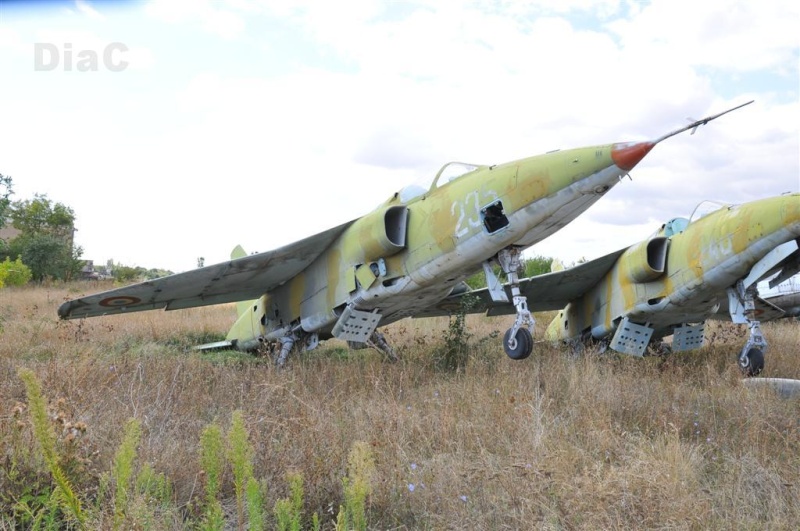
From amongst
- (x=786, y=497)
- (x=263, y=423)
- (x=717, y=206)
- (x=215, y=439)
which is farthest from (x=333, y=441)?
(x=717, y=206)

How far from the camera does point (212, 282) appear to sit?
380 inches

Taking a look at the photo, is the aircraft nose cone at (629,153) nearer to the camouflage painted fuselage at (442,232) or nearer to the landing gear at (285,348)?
the camouflage painted fuselage at (442,232)

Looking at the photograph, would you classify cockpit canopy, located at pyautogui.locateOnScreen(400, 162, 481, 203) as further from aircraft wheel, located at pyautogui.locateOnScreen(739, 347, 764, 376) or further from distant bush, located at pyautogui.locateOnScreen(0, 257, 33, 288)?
distant bush, located at pyautogui.locateOnScreen(0, 257, 33, 288)

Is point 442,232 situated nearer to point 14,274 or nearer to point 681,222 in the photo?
point 681,222

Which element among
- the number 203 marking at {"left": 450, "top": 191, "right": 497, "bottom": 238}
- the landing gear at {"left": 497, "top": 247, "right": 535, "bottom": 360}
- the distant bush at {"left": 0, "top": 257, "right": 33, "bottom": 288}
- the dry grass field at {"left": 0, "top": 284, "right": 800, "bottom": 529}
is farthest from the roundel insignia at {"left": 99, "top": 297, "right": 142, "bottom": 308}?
the distant bush at {"left": 0, "top": 257, "right": 33, "bottom": 288}

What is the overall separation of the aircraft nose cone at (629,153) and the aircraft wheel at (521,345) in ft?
7.26

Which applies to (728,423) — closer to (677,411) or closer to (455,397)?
(677,411)

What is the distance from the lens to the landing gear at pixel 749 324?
8234mm

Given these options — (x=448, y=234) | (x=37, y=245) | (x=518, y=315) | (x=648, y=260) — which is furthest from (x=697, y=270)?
(x=37, y=245)

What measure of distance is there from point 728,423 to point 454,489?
11.1 feet

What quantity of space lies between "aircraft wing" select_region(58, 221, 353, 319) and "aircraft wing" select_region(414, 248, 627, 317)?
2330mm

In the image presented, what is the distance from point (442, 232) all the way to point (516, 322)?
1438mm

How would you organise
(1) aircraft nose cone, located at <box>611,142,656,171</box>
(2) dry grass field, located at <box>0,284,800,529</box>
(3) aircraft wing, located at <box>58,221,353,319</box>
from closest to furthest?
(2) dry grass field, located at <box>0,284,800,529</box> < (1) aircraft nose cone, located at <box>611,142,656,171</box> < (3) aircraft wing, located at <box>58,221,353,319</box>

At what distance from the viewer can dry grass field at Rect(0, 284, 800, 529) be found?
3602 mm
